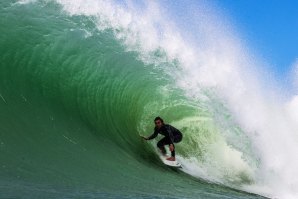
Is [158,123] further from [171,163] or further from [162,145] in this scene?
[171,163]

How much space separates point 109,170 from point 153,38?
7217 millimetres

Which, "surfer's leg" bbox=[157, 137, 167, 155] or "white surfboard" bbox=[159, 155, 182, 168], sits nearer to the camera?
"white surfboard" bbox=[159, 155, 182, 168]

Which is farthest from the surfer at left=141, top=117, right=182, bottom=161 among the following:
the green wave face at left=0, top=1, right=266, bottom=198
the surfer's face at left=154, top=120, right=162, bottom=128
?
the green wave face at left=0, top=1, right=266, bottom=198

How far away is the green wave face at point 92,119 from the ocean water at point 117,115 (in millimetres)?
28

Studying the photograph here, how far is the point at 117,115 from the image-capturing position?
31.9ft

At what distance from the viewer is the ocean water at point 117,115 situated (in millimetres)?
5727

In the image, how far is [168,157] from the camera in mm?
8688

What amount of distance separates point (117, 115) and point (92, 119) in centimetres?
125

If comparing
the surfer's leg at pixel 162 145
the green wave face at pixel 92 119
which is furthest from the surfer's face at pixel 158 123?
the green wave face at pixel 92 119

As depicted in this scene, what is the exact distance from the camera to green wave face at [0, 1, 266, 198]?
5453 mm

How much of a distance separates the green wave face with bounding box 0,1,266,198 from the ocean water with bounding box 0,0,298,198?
3 centimetres

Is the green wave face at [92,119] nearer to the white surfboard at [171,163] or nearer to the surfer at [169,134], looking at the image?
the white surfboard at [171,163]

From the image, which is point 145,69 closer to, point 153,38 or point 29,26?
point 153,38

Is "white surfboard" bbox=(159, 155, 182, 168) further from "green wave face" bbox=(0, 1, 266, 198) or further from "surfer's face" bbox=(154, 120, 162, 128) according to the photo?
"surfer's face" bbox=(154, 120, 162, 128)
